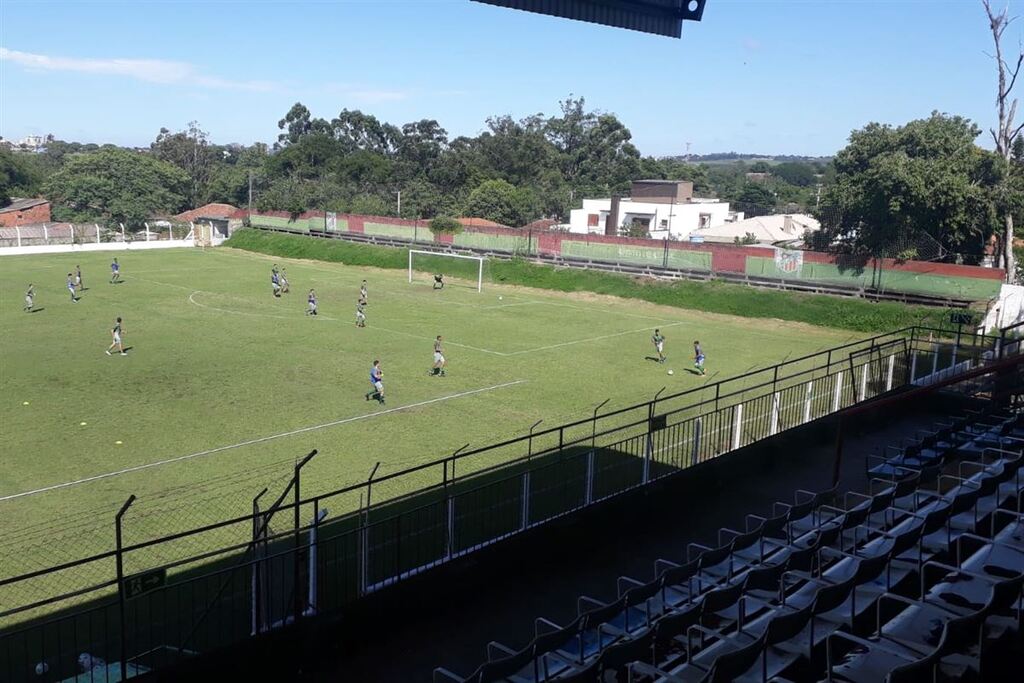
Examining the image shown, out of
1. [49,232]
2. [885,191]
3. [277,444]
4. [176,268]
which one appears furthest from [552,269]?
[49,232]

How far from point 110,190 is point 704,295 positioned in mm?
59829

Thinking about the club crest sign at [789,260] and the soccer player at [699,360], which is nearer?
the soccer player at [699,360]

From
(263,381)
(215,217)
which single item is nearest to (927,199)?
(263,381)

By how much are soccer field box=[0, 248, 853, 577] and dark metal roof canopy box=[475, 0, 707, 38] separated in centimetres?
835

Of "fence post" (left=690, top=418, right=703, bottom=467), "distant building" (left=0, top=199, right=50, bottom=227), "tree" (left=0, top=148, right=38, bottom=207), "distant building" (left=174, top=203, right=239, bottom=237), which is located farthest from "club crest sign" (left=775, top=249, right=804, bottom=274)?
"tree" (left=0, top=148, right=38, bottom=207)

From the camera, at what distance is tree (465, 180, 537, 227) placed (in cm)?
7394

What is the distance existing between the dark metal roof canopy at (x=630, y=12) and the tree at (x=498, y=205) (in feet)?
200

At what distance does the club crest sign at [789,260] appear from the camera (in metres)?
41.6

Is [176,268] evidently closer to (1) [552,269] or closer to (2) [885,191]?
(1) [552,269]

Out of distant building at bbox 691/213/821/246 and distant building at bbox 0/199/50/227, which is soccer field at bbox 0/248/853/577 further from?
distant building at bbox 0/199/50/227

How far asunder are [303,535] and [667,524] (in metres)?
5.30

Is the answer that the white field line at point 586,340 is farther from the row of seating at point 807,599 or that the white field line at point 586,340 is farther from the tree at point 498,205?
the tree at point 498,205

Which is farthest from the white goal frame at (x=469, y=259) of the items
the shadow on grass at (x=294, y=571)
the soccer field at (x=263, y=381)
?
the shadow on grass at (x=294, y=571)

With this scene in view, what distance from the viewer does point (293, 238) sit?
205ft
